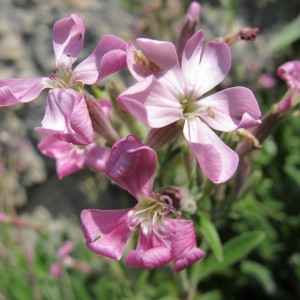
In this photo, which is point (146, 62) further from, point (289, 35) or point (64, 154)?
point (289, 35)

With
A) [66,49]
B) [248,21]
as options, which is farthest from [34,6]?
[66,49]

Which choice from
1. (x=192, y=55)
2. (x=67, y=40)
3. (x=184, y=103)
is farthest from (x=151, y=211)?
(x=67, y=40)

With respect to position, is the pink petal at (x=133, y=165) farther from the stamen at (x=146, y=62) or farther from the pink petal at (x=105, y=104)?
the pink petal at (x=105, y=104)

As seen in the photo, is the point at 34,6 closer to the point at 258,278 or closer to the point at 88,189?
the point at 88,189

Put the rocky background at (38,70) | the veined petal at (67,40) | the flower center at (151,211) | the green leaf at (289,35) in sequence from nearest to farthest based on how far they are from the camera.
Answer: the flower center at (151,211), the veined petal at (67,40), the green leaf at (289,35), the rocky background at (38,70)

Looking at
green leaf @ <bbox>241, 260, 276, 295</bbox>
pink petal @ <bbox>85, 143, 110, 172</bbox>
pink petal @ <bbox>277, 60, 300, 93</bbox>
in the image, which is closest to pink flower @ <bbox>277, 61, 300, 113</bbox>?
pink petal @ <bbox>277, 60, 300, 93</bbox>

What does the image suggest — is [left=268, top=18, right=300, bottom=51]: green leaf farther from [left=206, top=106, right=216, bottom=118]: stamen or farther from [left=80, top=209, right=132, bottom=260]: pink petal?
[left=80, top=209, right=132, bottom=260]: pink petal

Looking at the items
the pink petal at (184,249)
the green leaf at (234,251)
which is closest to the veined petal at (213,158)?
the pink petal at (184,249)
